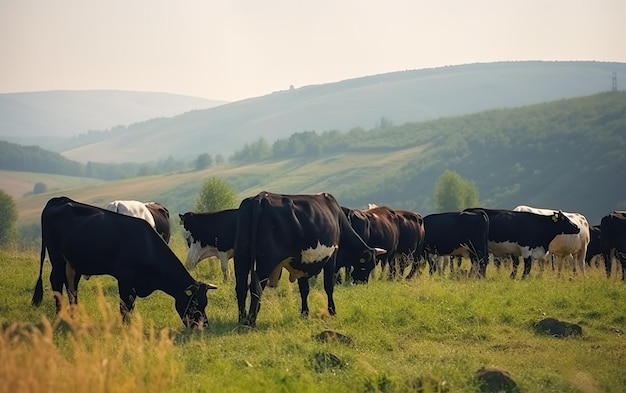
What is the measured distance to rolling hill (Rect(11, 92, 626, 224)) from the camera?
11156cm

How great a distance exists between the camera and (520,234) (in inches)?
984

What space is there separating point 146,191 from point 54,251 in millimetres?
138719

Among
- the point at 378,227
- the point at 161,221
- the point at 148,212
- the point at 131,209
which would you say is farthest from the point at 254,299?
the point at 161,221

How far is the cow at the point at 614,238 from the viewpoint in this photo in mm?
25188

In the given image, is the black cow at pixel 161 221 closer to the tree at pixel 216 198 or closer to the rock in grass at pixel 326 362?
the rock in grass at pixel 326 362

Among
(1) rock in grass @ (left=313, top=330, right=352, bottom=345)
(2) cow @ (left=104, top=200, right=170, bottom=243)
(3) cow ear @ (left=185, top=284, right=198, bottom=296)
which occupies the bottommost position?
(1) rock in grass @ (left=313, top=330, right=352, bottom=345)

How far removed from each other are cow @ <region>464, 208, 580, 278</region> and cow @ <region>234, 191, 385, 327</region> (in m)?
10.8

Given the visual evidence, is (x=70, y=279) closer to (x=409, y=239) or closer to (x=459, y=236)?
(x=409, y=239)

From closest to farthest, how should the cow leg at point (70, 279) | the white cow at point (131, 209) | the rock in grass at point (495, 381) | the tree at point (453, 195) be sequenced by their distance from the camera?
the rock in grass at point (495, 381) → the cow leg at point (70, 279) → the white cow at point (131, 209) → the tree at point (453, 195)

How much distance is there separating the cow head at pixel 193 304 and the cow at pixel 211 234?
25.0 feet

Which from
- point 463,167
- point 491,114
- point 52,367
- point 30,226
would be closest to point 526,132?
point 463,167

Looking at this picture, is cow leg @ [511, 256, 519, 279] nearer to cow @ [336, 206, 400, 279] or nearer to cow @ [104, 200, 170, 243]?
cow @ [336, 206, 400, 279]

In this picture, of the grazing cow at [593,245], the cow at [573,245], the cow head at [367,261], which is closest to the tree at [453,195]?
the grazing cow at [593,245]

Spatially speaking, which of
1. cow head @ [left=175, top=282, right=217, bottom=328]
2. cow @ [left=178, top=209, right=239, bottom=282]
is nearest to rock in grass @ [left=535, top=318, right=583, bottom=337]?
cow head @ [left=175, top=282, right=217, bottom=328]
